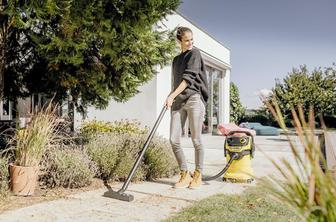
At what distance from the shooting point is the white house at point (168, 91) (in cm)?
1304

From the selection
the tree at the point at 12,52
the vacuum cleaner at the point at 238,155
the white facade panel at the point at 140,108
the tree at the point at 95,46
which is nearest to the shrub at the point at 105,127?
the white facade panel at the point at 140,108

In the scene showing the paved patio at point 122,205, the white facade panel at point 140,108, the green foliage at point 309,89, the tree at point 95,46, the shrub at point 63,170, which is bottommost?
the paved patio at point 122,205

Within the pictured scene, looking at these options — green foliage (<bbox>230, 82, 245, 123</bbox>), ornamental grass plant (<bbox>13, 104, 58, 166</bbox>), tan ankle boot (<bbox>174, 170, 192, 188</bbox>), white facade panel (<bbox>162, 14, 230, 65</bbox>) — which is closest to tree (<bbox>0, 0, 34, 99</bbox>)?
ornamental grass plant (<bbox>13, 104, 58, 166</bbox>)

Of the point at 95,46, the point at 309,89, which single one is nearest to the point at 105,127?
the point at 95,46

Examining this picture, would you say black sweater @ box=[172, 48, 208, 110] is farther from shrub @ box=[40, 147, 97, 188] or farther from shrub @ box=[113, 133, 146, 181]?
shrub @ box=[40, 147, 97, 188]

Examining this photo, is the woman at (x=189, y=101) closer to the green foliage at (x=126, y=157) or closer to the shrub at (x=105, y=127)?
the green foliage at (x=126, y=157)

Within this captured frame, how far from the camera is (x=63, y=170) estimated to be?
16.6 feet

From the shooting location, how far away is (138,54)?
20.3 feet

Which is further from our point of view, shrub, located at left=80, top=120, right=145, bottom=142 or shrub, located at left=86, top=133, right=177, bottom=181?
Answer: shrub, located at left=80, top=120, right=145, bottom=142

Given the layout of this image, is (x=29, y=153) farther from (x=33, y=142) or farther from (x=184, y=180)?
(x=184, y=180)

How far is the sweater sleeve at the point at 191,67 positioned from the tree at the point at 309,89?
79.0 feet

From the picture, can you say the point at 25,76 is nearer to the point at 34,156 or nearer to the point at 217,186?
the point at 34,156

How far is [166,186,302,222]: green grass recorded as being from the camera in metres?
3.80

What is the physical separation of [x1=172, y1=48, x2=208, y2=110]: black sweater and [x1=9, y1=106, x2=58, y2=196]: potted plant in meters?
1.67
